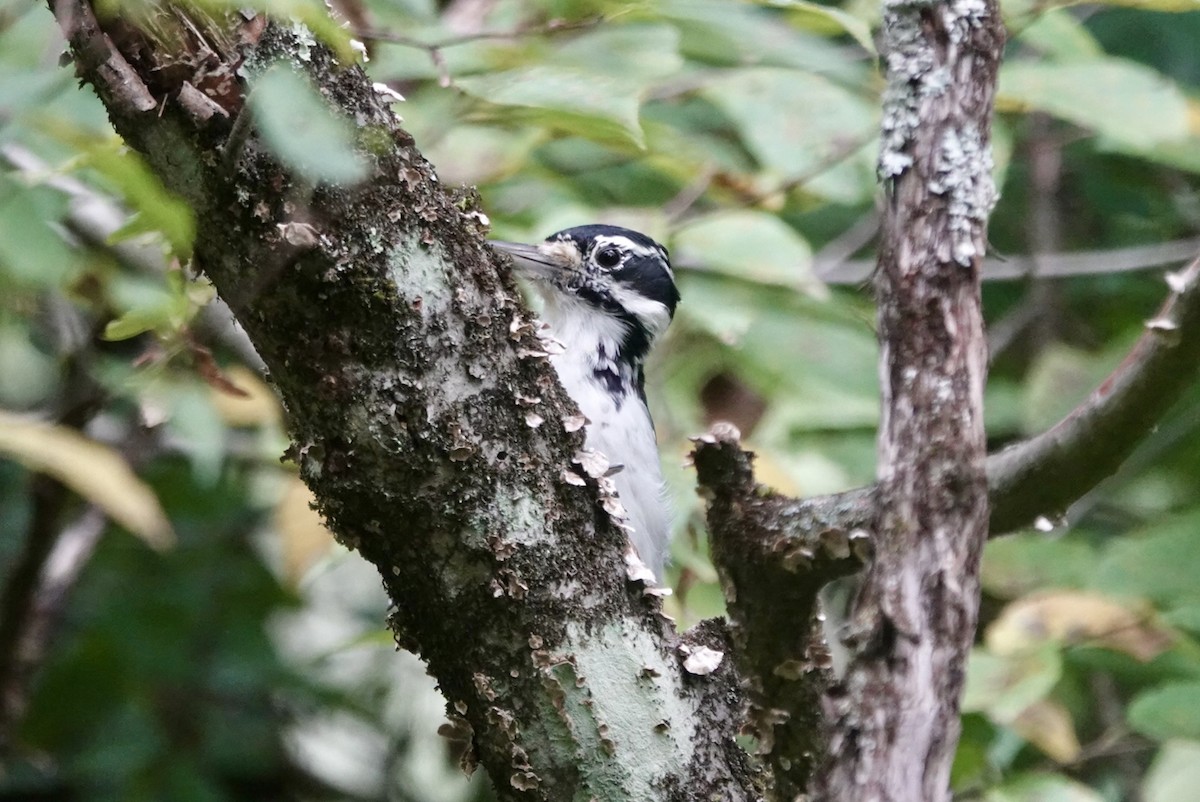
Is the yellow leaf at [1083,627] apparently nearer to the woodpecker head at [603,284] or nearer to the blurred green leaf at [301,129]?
the woodpecker head at [603,284]

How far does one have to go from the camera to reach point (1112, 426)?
165 centimetres

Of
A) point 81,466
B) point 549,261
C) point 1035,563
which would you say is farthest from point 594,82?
point 1035,563

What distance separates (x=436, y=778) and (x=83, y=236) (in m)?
2.63

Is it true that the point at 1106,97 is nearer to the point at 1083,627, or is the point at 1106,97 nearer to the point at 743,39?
the point at 743,39

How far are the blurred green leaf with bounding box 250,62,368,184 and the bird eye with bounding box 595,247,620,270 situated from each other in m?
2.59

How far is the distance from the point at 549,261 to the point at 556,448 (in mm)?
2097

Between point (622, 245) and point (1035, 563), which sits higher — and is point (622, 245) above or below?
above

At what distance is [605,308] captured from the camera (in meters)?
3.98

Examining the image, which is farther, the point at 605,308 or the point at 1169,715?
the point at 605,308

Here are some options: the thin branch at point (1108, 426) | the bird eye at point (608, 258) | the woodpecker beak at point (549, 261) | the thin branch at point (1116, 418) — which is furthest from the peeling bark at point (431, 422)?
the bird eye at point (608, 258)

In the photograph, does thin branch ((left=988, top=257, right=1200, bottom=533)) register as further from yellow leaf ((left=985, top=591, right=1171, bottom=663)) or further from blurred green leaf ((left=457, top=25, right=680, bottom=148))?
yellow leaf ((left=985, top=591, right=1171, bottom=663))

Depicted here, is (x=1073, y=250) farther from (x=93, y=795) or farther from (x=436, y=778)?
(x=93, y=795)

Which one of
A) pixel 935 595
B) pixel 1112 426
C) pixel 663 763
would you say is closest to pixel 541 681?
pixel 663 763

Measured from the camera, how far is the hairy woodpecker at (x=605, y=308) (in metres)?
3.50
